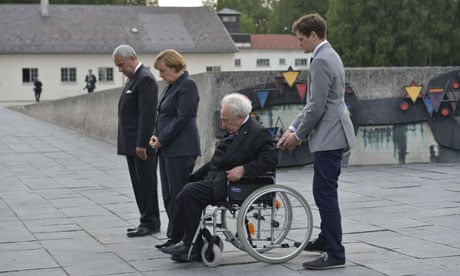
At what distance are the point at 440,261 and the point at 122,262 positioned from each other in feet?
8.18

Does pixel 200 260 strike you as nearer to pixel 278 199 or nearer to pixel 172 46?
pixel 278 199

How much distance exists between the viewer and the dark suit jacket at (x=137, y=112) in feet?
25.9

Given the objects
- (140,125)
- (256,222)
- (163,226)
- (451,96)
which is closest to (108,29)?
(451,96)

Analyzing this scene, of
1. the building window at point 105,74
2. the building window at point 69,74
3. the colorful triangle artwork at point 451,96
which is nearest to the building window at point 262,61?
the building window at point 105,74

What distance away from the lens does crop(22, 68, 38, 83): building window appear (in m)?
64.7

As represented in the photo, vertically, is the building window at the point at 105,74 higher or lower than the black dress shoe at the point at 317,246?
higher

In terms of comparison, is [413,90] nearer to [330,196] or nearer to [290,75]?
[290,75]

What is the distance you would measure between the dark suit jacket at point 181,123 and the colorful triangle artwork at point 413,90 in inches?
271

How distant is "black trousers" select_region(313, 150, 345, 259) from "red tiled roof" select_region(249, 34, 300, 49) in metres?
92.5

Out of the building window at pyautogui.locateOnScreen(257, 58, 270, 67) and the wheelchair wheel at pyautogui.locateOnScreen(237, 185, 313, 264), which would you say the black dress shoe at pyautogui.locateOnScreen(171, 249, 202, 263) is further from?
the building window at pyautogui.locateOnScreen(257, 58, 270, 67)

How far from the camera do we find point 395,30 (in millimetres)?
59094

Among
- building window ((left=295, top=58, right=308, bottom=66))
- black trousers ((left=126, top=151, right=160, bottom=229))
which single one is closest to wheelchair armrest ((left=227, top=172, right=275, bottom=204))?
black trousers ((left=126, top=151, right=160, bottom=229))

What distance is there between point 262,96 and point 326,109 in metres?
6.63

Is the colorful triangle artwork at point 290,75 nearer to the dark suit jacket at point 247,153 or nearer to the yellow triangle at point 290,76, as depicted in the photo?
the yellow triangle at point 290,76
